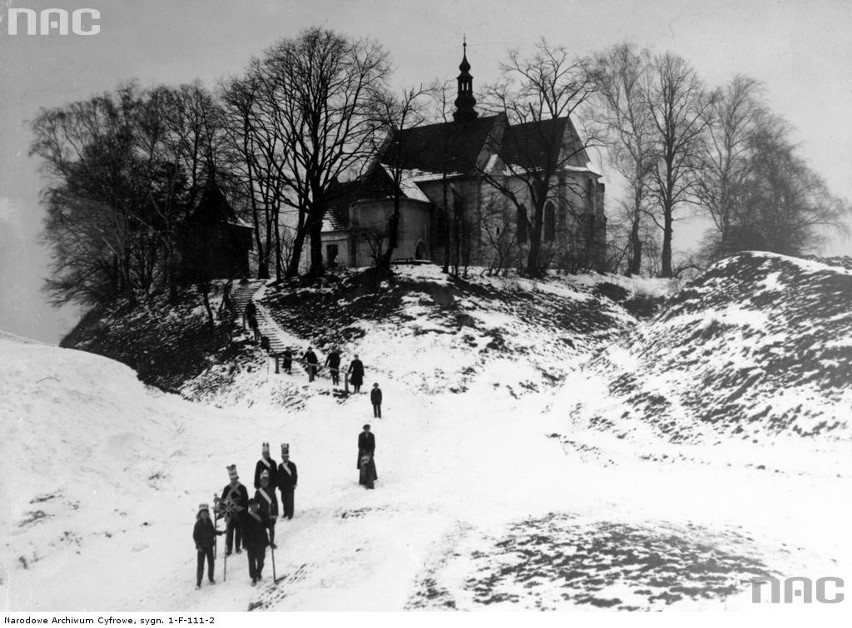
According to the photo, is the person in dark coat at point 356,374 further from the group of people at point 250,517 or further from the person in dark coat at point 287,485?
the person in dark coat at point 287,485

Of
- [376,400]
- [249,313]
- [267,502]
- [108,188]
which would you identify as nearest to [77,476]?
[267,502]

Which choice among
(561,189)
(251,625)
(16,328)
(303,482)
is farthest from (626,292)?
(251,625)

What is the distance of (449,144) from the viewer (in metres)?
46.4

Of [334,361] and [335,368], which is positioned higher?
[334,361]

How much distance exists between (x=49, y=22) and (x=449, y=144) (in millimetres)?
34855

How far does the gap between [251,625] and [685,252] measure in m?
41.4

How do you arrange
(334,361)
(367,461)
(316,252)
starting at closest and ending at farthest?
(367,461) → (334,361) → (316,252)

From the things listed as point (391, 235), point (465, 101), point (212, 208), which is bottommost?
point (391, 235)

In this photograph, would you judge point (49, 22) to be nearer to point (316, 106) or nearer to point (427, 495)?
point (427, 495)

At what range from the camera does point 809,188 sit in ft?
109

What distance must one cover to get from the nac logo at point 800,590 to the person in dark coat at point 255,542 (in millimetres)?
6979

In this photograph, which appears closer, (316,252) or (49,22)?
(49,22)

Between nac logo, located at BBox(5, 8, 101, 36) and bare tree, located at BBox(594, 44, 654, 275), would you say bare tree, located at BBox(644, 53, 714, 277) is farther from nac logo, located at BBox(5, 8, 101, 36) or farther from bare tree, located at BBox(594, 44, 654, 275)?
nac logo, located at BBox(5, 8, 101, 36)

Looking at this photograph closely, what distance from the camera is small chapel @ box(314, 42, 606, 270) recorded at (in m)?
42.8
